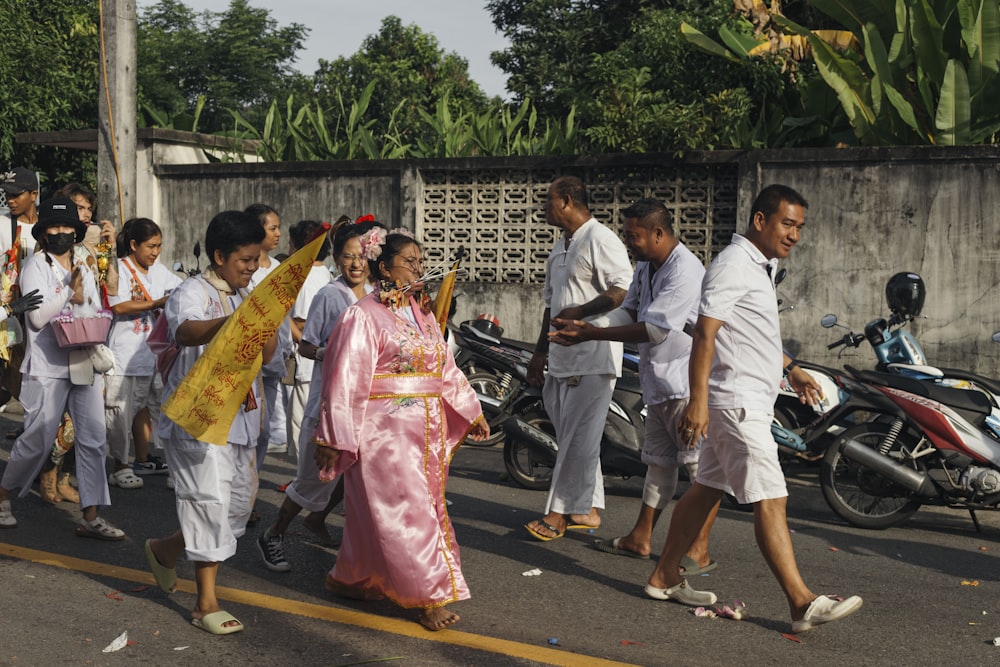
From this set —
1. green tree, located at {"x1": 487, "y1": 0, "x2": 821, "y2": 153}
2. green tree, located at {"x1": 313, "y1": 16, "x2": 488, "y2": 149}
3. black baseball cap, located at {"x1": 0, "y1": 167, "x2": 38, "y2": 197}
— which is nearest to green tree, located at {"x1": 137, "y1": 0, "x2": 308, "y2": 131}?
green tree, located at {"x1": 313, "y1": 16, "x2": 488, "y2": 149}

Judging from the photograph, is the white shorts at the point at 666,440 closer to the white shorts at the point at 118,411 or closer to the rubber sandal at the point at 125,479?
the white shorts at the point at 118,411

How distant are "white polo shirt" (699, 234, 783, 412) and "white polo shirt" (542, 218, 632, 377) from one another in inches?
59.2

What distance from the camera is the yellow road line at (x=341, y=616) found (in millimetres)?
4691

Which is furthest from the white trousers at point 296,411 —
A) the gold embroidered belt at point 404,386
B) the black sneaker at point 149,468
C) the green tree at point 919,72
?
the green tree at point 919,72

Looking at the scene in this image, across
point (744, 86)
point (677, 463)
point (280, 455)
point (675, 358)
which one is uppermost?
point (744, 86)

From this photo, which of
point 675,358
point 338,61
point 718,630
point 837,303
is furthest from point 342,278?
point 338,61

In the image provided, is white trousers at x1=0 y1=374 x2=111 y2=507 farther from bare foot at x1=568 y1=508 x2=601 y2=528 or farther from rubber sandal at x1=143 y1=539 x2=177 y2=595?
bare foot at x1=568 y1=508 x2=601 y2=528

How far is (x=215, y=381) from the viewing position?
4.94 metres

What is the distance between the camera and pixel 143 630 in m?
4.99

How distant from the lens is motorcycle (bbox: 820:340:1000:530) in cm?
703

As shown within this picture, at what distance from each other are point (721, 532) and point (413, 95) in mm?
40746

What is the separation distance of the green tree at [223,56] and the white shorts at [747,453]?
35.3 m

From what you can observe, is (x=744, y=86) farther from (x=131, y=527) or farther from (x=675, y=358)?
(x=131, y=527)

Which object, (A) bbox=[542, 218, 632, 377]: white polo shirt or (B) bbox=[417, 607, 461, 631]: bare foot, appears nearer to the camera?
(B) bbox=[417, 607, 461, 631]: bare foot
